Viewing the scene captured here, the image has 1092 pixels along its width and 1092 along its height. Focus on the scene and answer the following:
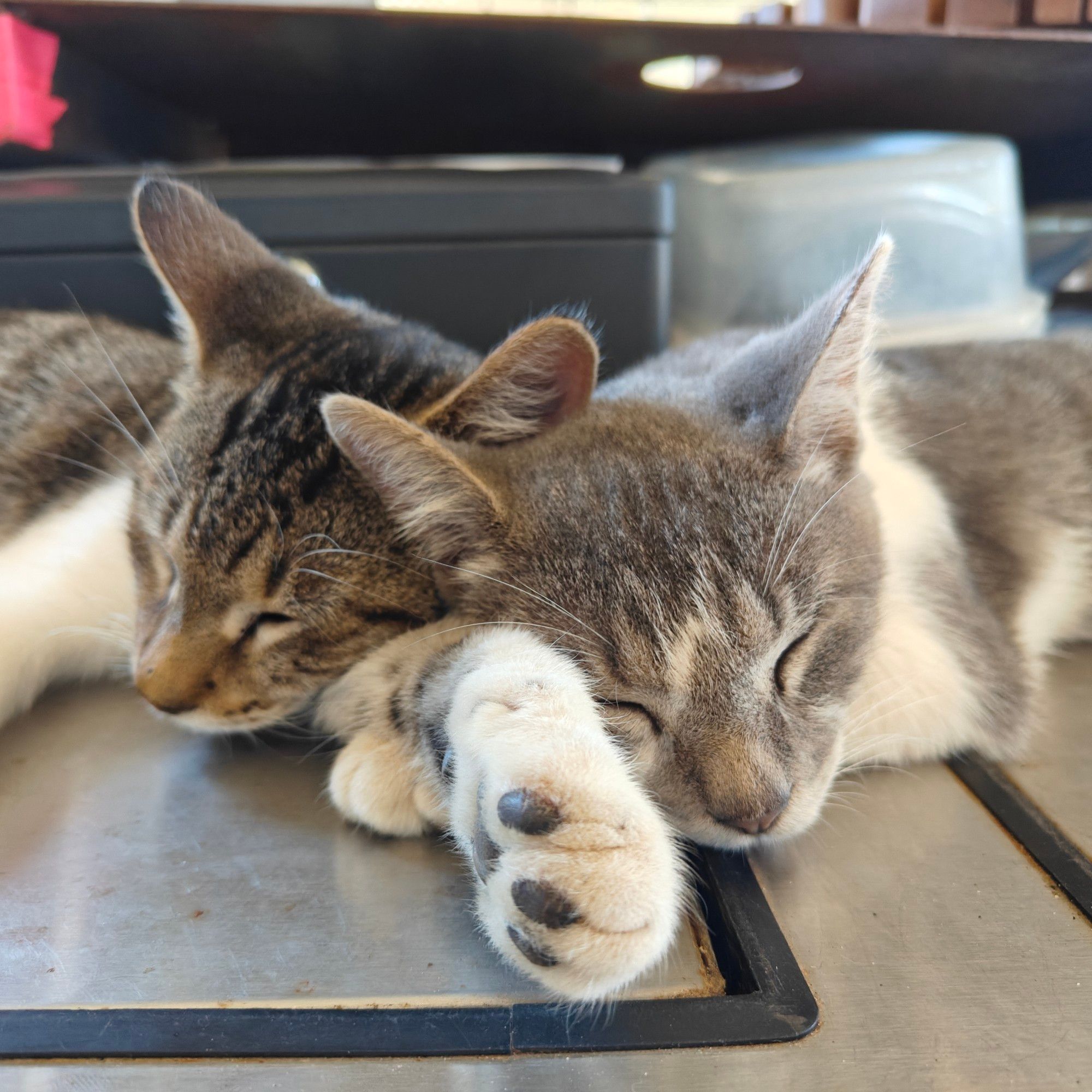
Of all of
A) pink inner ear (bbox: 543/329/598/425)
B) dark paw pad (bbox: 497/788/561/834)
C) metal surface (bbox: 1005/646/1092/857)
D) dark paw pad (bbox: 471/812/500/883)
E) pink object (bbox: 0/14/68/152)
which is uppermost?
pink object (bbox: 0/14/68/152)

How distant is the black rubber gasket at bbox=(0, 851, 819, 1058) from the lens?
613 mm

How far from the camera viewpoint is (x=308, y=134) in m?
2.41

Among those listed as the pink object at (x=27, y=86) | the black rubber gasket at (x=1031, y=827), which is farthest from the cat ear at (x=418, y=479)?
the pink object at (x=27, y=86)

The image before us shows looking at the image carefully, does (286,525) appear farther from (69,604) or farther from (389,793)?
(69,604)

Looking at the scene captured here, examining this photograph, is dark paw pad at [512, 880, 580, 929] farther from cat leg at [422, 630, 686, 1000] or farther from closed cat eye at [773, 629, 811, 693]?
closed cat eye at [773, 629, 811, 693]

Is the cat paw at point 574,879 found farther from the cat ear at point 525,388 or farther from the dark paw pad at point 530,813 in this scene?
the cat ear at point 525,388

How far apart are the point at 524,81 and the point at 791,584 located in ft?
5.09

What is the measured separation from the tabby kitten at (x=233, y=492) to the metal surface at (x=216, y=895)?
0.10 metres

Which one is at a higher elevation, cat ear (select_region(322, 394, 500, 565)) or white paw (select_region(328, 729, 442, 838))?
cat ear (select_region(322, 394, 500, 565))

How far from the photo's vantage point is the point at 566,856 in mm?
619

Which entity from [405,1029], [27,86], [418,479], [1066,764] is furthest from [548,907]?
[27,86]

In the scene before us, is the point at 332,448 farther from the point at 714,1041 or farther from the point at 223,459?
the point at 714,1041

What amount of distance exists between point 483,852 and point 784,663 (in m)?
0.35

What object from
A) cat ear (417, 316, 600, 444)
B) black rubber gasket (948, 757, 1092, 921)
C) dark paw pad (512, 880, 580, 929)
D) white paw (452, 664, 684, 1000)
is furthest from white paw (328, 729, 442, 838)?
black rubber gasket (948, 757, 1092, 921)
